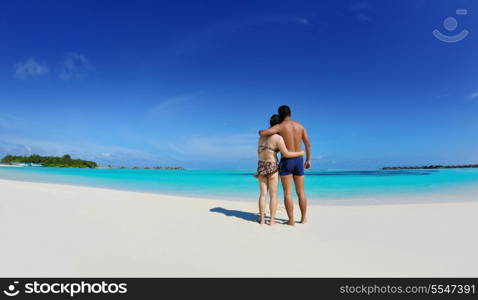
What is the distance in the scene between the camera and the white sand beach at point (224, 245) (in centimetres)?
219

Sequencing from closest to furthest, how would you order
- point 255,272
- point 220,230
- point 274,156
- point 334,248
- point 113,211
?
1. point 255,272
2. point 334,248
3. point 220,230
4. point 274,156
5. point 113,211

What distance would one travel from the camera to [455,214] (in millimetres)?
4723

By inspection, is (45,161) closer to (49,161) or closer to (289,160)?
(49,161)

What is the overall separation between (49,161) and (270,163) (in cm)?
11905

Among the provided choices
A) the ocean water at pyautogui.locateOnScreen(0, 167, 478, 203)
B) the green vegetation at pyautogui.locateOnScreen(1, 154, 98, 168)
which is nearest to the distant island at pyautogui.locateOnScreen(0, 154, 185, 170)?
the green vegetation at pyautogui.locateOnScreen(1, 154, 98, 168)

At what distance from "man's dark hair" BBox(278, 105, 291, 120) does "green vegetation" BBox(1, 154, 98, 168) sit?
109 m

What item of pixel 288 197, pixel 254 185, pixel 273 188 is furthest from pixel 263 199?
pixel 254 185

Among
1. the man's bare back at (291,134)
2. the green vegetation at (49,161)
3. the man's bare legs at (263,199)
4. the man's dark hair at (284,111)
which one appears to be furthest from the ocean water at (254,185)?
the green vegetation at (49,161)

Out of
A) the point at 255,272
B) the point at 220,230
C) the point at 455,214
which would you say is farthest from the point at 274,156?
the point at 455,214

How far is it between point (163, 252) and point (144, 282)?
590 millimetres

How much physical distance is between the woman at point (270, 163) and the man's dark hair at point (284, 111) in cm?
8

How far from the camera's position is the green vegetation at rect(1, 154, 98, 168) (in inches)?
3596

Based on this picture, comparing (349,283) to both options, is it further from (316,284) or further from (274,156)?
(274,156)

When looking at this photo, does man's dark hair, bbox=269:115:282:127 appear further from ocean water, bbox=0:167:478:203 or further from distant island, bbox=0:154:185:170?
distant island, bbox=0:154:185:170
